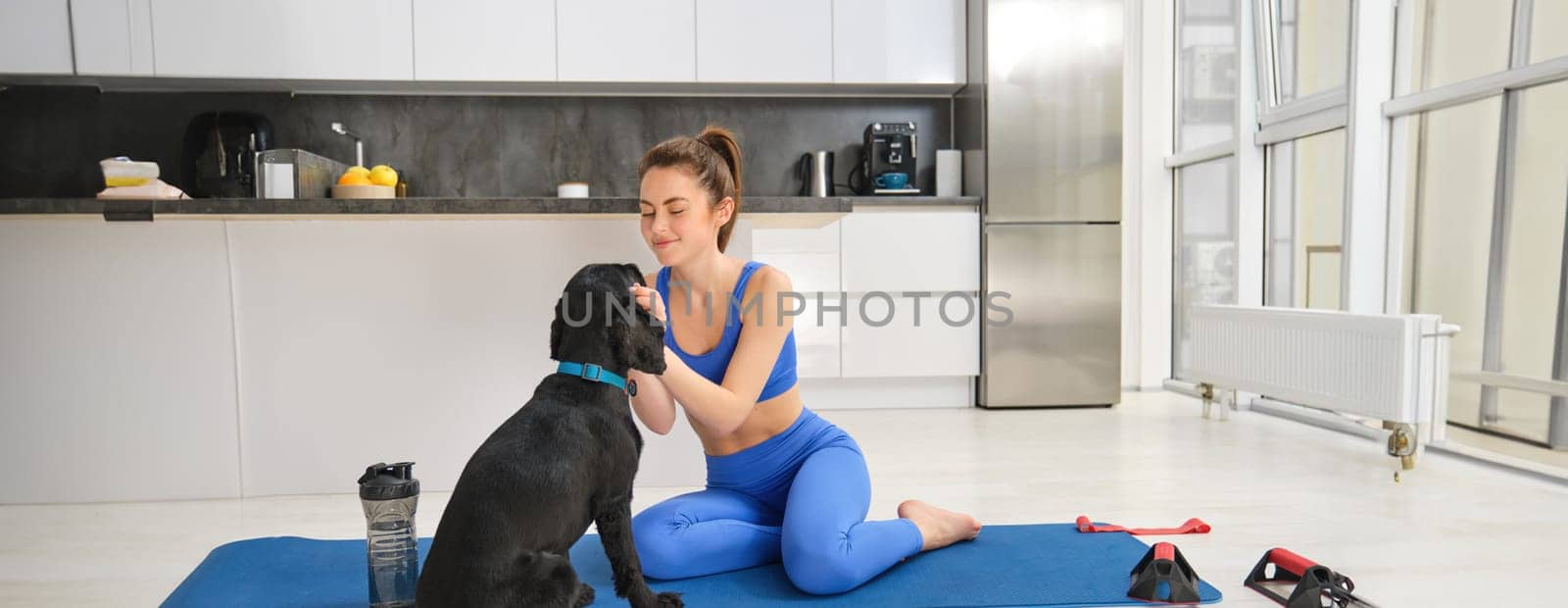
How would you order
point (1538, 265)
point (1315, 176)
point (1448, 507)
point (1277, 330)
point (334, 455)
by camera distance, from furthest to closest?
point (1315, 176) < point (1277, 330) < point (1538, 265) < point (334, 455) < point (1448, 507)

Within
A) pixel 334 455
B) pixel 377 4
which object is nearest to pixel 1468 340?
pixel 334 455

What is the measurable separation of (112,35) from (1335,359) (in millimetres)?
5524

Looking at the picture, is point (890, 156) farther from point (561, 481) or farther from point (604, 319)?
point (561, 481)

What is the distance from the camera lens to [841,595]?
1847 mm

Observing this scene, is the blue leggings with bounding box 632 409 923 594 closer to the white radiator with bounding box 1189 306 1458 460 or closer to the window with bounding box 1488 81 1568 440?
the white radiator with bounding box 1189 306 1458 460

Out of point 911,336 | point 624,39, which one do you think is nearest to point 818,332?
point 911,336

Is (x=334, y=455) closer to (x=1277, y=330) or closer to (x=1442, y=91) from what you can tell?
(x=1277, y=330)

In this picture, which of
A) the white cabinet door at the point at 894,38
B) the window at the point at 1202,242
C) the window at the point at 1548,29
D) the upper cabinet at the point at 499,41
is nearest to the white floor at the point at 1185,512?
the window at the point at 1202,242

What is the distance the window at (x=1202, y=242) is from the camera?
15.9 feet

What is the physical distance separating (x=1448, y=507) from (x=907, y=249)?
A: 2.56 meters

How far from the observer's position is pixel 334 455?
2885 mm

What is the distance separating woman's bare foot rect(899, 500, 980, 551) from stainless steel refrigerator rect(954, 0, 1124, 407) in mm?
2606

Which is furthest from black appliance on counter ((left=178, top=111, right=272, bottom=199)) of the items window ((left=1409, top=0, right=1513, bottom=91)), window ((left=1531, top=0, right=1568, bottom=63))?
window ((left=1531, top=0, right=1568, bottom=63))

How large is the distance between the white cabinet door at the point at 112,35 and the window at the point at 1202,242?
5264mm
